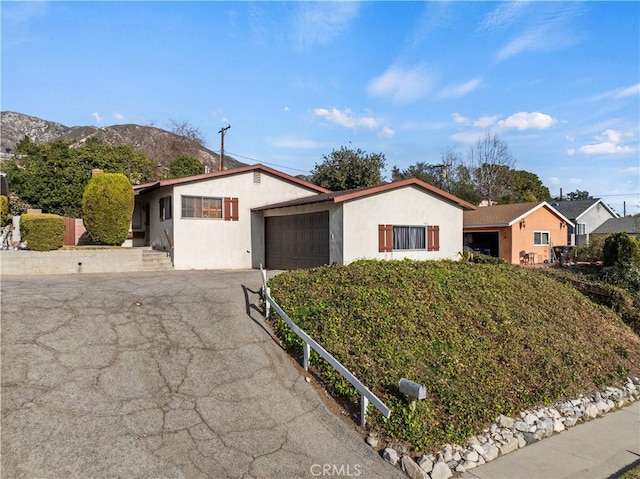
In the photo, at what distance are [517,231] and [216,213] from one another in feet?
57.9

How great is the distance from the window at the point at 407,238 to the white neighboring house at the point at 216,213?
4363 mm

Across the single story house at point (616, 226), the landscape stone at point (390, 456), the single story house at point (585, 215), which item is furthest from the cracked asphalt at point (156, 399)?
the single story house at point (616, 226)

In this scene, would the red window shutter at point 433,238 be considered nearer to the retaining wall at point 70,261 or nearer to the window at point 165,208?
the window at point 165,208

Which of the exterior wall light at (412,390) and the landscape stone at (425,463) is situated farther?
the exterior wall light at (412,390)

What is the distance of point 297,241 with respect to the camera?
1455 cm

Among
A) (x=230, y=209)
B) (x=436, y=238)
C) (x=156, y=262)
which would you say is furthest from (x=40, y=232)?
(x=436, y=238)

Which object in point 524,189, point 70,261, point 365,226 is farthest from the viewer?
point 524,189

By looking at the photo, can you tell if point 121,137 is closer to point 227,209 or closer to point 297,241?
point 227,209

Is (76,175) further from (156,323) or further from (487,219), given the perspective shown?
(487,219)

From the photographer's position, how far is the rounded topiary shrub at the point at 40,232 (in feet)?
37.4

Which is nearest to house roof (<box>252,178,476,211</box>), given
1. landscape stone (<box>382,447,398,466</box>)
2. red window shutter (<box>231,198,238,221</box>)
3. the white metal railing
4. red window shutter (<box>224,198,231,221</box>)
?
red window shutter (<box>231,198,238,221</box>)

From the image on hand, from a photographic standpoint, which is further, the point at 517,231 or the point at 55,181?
the point at 517,231

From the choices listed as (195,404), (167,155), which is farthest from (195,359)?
(167,155)

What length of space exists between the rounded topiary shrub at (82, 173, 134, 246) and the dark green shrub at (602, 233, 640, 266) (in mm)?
18681
